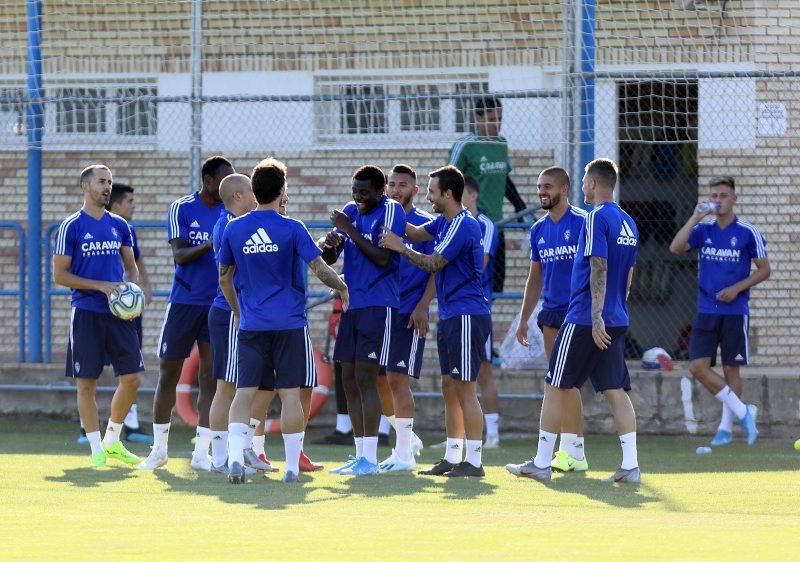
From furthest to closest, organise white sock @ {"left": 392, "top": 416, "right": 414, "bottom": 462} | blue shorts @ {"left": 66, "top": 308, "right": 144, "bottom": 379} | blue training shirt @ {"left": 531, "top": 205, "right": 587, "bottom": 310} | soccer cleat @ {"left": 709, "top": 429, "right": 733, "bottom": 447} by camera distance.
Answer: soccer cleat @ {"left": 709, "top": 429, "right": 733, "bottom": 447} → blue shorts @ {"left": 66, "top": 308, "right": 144, "bottom": 379} → blue training shirt @ {"left": 531, "top": 205, "right": 587, "bottom": 310} → white sock @ {"left": 392, "top": 416, "right": 414, "bottom": 462}

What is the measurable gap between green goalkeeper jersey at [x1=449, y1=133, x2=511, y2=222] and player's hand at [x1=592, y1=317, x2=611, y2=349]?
4.00 m

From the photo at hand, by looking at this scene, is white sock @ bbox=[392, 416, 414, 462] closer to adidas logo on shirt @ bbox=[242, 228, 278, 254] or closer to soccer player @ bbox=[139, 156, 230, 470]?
soccer player @ bbox=[139, 156, 230, 470]

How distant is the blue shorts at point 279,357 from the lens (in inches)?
363

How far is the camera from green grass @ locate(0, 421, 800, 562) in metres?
6.59

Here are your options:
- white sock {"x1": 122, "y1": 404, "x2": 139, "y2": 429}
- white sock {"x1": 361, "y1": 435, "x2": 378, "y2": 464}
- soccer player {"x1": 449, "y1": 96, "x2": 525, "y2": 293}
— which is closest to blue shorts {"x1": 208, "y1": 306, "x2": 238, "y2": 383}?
white sock {"x1": 361, "y1": 435, "x2": 378, "y2": 464}

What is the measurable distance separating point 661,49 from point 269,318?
680 centimetres

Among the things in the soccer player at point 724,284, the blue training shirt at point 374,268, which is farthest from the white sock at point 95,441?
the soccer player at point 724,284

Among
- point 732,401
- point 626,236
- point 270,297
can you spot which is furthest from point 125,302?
point 732,401

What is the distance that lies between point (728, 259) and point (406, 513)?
535 cm

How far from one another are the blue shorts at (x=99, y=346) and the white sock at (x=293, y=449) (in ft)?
5.78

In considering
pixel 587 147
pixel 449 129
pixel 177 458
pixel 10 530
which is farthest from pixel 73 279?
pixel 449 129

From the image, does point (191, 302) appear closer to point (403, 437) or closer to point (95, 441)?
point (95, 441)

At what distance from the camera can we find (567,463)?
10258 millimetres

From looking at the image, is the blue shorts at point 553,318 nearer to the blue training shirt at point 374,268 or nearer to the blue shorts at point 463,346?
the blue shorts at point 463,346
